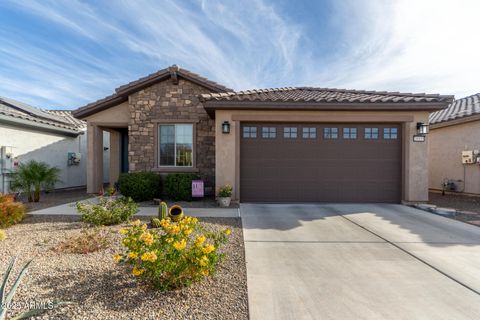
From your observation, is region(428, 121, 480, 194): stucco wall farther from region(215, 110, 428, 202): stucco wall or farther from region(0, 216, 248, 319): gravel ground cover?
region(0, 216, 248, 319): gravel ground cover

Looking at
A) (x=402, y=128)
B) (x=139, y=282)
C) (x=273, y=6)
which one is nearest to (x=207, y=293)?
(x=139, y=282)

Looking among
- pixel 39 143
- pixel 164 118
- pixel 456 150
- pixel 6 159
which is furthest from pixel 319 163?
pixel 39 143

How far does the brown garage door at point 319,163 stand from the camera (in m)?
7.95

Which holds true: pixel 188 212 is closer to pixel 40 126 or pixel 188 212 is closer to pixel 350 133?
pixel 350 133

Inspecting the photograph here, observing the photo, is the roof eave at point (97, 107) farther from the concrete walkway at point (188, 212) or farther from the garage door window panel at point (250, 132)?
the garage door window panel at point (250, 132)

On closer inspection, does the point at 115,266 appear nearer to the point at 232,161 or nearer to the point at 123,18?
the point at 232,161

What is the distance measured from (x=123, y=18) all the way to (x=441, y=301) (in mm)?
11168

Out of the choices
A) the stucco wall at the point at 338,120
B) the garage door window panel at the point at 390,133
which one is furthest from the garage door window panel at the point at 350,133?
the garage door window panel at the point at 390,133

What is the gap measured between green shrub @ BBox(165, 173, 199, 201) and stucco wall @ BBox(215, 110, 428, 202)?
1.29 m

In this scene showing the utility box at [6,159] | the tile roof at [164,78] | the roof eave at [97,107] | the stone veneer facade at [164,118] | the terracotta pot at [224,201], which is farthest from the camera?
the roof eave at [97,107]

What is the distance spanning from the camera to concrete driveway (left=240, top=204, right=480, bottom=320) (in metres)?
2.54

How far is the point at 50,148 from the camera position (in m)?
11.3

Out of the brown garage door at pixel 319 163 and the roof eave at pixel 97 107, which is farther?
the roof eave at pixel 97 107

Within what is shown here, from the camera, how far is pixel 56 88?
Answer: 45.8 ft
